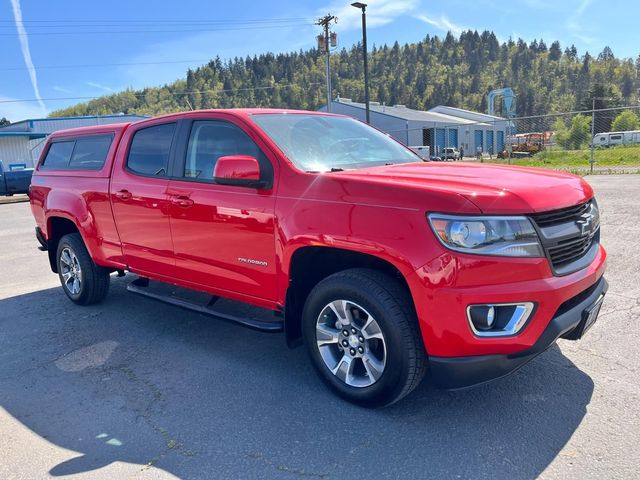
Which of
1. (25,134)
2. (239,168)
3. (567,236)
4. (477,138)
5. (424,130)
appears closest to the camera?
(567,236)

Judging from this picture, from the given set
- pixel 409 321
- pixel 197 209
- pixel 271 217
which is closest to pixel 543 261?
pixel 409 321

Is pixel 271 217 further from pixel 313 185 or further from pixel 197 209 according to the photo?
pixel 197 209

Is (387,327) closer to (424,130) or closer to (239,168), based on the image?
(239,168)

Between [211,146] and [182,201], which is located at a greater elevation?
[211,146]

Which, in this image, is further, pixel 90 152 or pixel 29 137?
pixel 29 137

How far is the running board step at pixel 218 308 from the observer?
3639mm

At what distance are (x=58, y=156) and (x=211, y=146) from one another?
285cm

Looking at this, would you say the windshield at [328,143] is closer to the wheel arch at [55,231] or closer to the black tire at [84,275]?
the black tire at [84,275]

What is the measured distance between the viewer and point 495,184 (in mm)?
2885

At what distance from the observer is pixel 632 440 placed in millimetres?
2707

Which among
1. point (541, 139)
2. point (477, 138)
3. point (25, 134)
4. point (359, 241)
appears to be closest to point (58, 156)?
point (359, 241)

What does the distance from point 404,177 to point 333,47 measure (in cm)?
3487

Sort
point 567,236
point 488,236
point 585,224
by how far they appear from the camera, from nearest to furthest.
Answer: point 488,236 < point 567,236 < point 585,224

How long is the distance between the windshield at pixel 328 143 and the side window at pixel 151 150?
0.99 meters
